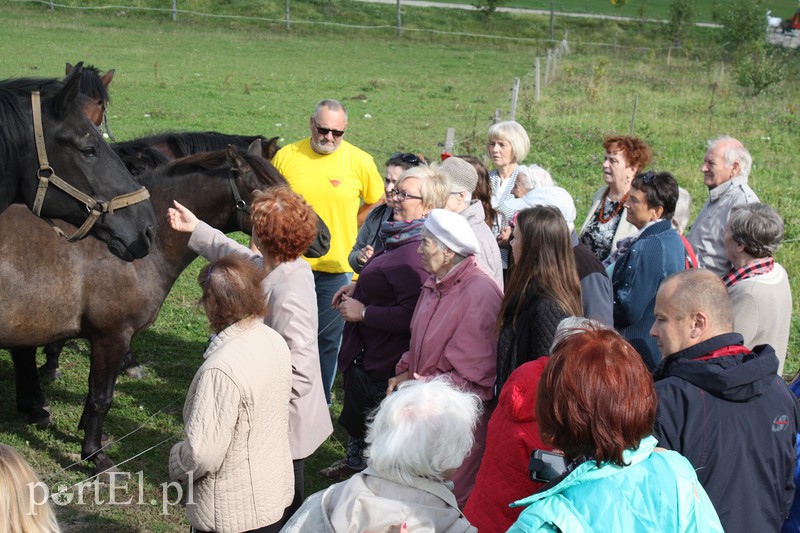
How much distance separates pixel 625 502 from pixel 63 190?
128 inches

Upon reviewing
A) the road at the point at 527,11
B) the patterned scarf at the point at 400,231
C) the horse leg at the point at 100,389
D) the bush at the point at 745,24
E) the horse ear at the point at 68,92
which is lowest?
the horse leg at the point at 100,389

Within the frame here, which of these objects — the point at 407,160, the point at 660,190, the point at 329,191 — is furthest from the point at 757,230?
the point at 329,191

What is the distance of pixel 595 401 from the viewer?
2127mm

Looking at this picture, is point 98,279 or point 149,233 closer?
point 149,233

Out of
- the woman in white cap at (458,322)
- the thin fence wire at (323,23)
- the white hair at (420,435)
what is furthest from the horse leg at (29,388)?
the thin fence wire at (323,23)

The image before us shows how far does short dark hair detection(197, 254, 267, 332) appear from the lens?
3.24 meters

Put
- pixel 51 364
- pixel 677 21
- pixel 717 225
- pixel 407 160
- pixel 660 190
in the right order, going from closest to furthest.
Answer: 1. pixel 660 190
2. pixel 407 160
3. pixel 717 225
4. pixel 51 364
5. pixel 677 21

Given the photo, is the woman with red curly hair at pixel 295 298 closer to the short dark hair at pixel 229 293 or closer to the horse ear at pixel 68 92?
the short dark hair at pixel 229 293

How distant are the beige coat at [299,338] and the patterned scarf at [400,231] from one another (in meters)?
0.66

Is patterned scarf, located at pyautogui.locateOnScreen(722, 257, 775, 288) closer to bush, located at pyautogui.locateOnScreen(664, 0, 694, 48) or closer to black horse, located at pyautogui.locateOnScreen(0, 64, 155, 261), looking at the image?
black horse, located at pyautogui.locateOnScreen(0, 64, 155, 261)

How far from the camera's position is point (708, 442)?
8.82 ft

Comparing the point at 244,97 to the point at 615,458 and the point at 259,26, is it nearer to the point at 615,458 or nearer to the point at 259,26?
the point at 259,26

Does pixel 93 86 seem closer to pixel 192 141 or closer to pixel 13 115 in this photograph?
pixel 192 141

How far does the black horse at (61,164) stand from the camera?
13.0 feet
